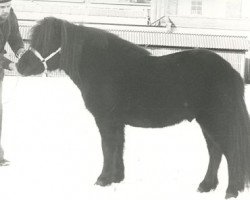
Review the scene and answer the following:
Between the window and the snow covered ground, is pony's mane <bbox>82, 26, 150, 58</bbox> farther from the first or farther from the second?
the window

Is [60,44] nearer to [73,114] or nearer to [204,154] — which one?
[204,154]

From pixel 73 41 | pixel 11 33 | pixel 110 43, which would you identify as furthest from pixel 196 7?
pixel 73 41

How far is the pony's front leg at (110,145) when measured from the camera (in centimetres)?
529

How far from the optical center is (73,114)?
1169 cm

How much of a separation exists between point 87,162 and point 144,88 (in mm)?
1909

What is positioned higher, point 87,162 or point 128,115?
point 128,115

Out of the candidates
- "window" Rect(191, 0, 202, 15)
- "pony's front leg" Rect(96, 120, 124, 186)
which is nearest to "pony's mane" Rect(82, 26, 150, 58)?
→ "pony's front leg" Rect(96, 120, 124, 186)

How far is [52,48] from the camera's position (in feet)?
17.6

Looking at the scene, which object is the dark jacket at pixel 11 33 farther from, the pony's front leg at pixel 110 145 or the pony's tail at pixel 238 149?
the pony's tail at pixel 238 149

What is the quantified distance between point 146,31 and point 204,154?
1860 cm

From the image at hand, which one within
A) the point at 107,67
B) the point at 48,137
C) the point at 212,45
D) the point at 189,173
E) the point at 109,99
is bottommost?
the point at 212,45

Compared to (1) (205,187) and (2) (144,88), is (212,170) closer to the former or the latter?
(1) (205,187)

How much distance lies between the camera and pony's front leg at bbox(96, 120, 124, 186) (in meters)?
5.29

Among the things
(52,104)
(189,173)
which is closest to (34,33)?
(189,173)
